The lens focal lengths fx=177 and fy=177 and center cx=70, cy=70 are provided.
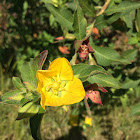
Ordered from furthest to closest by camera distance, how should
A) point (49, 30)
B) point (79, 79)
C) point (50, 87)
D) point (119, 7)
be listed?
point (49, 30) → point (119, 7) → point (50, 87) → point (79, 79)

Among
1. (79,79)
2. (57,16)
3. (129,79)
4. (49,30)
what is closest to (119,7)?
(57,16)

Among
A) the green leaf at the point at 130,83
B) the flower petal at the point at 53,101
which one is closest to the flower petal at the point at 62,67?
the flower petal at the point at 53,101

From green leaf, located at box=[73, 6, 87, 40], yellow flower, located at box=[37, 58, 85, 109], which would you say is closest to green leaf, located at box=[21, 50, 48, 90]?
yellow flower, located at box=[37, 58, 85, 109]

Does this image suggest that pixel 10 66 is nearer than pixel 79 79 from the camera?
No

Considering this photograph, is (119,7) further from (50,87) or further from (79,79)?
(50,87)

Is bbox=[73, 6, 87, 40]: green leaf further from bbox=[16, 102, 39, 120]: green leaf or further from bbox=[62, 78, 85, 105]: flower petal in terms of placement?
bbox=[16, 102, 39, 120]: green leaf

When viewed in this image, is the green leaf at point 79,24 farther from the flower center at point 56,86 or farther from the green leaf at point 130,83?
the green leaf at point 130,83
